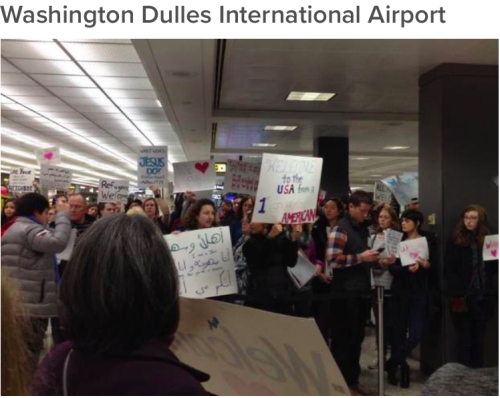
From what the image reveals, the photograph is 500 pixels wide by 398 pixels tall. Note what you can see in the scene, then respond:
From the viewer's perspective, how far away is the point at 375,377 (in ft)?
16.9

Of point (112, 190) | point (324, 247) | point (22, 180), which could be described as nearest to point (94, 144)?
point (22, 180)

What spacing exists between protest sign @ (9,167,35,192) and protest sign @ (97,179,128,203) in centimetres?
245

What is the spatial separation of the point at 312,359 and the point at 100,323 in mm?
870

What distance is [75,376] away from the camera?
3.51 feet

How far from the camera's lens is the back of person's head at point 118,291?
3.59 feet

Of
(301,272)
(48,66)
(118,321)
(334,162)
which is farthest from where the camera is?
(334,162)

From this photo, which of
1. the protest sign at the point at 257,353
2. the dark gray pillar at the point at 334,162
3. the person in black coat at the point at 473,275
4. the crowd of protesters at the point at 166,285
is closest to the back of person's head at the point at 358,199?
the crowd of protesters at the point at 166,285

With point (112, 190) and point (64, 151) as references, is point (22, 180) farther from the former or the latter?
point (64, 151)

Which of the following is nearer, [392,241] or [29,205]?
[29,205]

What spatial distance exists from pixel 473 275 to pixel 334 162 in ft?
23.9

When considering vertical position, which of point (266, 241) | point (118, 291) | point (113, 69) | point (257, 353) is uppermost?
point (113, 69)

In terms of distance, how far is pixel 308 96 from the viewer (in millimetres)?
8008

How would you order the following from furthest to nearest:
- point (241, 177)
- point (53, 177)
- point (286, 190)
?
point (53, 177) → point (241, 177) → point (286, 190)

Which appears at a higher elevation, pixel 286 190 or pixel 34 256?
pixel 286 190
